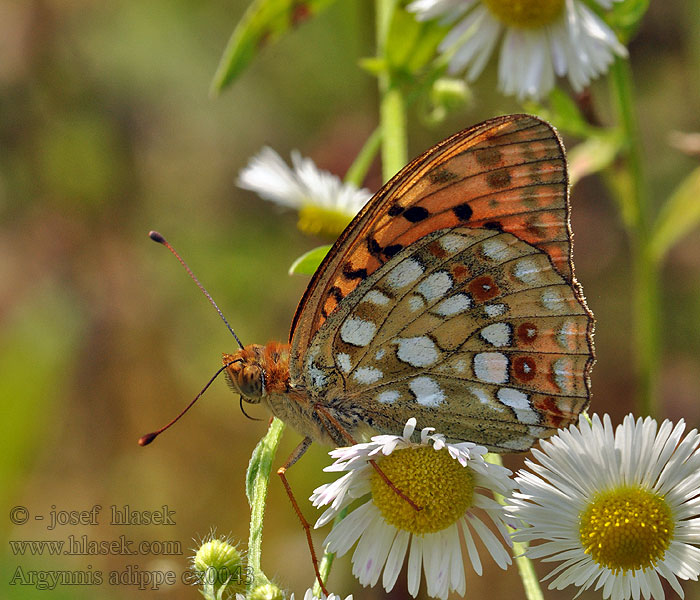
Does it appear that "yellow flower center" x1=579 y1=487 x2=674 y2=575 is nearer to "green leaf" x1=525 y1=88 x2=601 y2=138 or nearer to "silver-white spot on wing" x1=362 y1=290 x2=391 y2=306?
"silver-white spot on wing" x1=362 y1=290 x2=391 y2=306

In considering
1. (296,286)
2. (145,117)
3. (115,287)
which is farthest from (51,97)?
(296,286)

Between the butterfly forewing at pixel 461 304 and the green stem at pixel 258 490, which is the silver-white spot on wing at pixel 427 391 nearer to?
the butterfly forewing at pixel 461 304

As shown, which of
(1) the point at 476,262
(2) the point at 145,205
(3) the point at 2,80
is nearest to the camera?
(1) the point at 476,262

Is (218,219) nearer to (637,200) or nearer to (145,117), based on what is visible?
(145,117)

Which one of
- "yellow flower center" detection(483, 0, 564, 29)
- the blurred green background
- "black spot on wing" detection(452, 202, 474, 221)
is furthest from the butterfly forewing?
the blurred green background

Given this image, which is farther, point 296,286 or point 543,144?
point 296,286

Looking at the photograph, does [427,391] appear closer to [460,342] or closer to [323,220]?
[460,342]

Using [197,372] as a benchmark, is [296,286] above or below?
above
